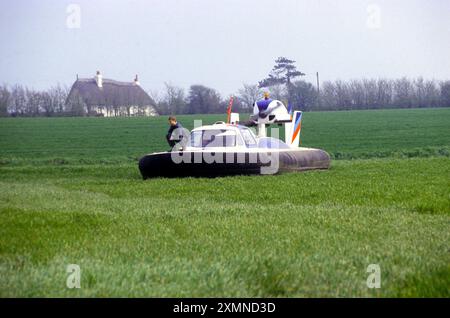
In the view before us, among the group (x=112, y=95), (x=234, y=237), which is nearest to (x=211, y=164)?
(x=234, y=237)

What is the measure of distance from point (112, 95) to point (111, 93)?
0.50 meters

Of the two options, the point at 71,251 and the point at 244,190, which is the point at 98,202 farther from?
the point at 71,251

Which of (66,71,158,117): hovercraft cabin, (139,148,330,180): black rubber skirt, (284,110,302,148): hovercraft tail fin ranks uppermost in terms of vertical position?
(66,71,158,117): hovercraft cabin

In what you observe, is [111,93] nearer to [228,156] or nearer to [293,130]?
[293,130]

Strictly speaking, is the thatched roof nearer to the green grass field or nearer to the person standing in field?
the person standing in field

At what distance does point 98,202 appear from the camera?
368 inches

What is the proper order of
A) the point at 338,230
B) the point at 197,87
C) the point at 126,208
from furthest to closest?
the point at 197,87
the point at 126,208
the point at 338,230

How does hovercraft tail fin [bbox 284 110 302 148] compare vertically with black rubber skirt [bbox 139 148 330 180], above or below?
above

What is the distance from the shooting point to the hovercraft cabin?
116 ft

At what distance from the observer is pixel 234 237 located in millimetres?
6000

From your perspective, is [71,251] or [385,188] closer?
[71,251]

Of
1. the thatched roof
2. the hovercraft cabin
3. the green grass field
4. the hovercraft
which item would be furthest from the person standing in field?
the thatched roof
